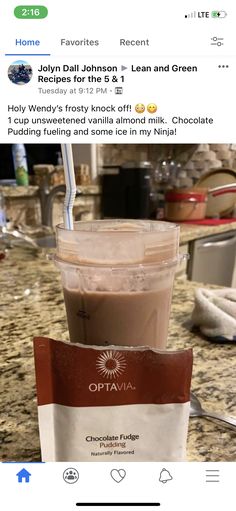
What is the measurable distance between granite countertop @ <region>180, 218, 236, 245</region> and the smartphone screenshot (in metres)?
0.87

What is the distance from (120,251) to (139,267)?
23mm

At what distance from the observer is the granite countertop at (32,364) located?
1.08 ft

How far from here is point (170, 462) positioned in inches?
11.8

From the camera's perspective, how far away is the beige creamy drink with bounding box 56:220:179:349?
1.12 feet
